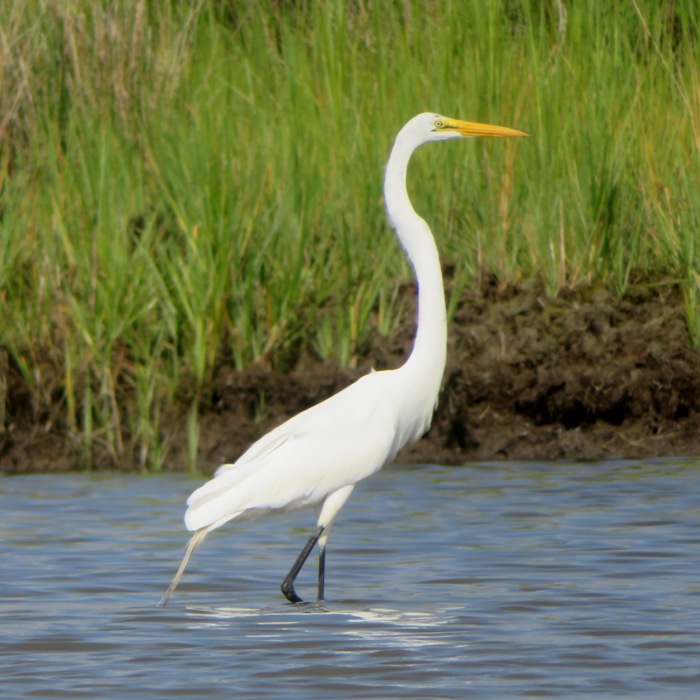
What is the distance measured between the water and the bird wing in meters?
0.36

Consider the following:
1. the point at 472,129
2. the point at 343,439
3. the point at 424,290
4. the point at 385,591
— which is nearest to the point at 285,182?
the point at 472,129

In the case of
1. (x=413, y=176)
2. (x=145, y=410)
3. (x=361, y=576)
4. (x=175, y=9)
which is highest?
(x=175, y=9)

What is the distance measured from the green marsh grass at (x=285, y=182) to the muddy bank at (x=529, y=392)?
0.12m

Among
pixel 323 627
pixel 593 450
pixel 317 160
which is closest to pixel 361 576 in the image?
pixel 323 627

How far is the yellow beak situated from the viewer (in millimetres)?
5812

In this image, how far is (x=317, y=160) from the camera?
24.4 ft

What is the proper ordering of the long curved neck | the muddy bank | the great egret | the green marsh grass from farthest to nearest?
the muddy bank < the green marsh grass < the long curved neck < the great egret

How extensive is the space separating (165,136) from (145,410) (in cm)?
137

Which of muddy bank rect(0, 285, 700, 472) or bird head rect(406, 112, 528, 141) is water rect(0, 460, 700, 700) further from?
bird head rect(406, 112, 528, 141)

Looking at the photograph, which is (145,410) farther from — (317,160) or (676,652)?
(676,652)

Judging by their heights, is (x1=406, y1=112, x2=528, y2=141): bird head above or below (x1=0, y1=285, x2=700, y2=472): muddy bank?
above

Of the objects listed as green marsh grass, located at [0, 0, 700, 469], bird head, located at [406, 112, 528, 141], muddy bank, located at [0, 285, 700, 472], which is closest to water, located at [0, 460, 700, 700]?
muddy bank, located at [0, 285, 700, 472]

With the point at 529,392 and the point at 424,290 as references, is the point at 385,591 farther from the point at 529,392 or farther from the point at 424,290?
the point at 529,392

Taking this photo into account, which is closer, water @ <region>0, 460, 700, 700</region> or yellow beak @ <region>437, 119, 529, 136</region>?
water @ <region>0, 460, 700, 700</region>
